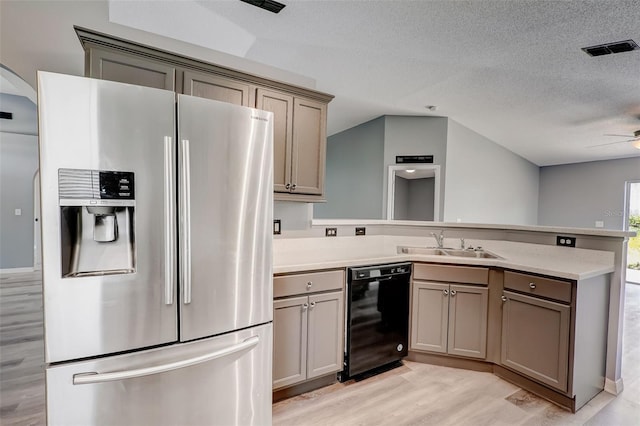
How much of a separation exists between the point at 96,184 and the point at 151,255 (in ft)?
1.13

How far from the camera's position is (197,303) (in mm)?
1379

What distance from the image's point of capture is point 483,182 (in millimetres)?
5789

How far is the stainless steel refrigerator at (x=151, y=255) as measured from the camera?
3.76 feet

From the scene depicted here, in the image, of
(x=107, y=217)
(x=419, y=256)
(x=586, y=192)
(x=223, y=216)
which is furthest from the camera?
(x=586, y=192)

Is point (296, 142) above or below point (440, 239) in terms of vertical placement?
above

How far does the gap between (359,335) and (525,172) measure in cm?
667

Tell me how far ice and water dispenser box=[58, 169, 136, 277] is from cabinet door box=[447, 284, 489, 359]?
2.37 m

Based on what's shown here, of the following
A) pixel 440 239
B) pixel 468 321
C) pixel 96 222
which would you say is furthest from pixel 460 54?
pixel 96 222

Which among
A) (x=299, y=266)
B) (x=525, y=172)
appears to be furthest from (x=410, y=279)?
(x=525, y=172)

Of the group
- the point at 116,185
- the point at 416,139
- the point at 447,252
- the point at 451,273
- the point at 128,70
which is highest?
the point at 416,139

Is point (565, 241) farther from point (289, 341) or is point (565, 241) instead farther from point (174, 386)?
point (174, 386)

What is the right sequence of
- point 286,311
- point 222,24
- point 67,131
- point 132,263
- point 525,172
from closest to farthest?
point 67,131
point 132,263
point 286,311
point 222,24
point 525,172

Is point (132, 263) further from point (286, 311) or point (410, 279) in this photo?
point (410, 279)

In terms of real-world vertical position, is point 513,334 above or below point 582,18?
below
